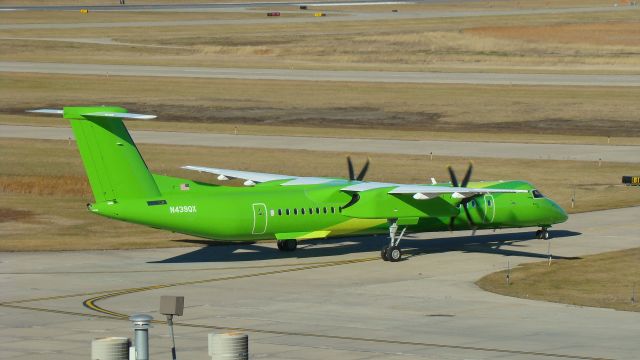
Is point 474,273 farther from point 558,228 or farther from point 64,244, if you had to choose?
point 64,244

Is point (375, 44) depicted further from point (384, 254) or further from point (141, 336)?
point (141, 336)

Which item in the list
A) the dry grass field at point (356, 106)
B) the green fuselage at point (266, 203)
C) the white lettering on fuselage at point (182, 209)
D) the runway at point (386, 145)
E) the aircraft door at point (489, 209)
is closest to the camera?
the green fuselage at point (266, 203)

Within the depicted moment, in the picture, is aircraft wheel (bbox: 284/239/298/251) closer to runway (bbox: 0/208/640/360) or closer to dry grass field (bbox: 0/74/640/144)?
runway (bbox: 0/208/640/360)

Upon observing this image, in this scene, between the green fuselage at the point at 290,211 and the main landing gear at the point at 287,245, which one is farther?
the main landing gear at the point at 287,245

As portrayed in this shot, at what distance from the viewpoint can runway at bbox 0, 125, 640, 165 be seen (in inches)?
3187

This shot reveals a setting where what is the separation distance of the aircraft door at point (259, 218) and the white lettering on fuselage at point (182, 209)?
257 cm

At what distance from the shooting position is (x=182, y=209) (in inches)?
1810

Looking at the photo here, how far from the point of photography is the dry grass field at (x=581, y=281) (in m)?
42.1

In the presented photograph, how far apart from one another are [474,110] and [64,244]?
55277 millimetres

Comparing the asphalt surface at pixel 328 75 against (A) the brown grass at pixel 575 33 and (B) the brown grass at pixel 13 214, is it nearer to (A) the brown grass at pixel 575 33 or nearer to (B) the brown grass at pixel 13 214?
(A) the brown grass at pixel 575 33

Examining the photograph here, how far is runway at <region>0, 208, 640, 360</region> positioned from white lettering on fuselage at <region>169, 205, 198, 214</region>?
8.02ft

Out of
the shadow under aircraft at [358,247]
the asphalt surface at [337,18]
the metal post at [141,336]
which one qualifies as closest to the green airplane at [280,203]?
the shadow under aircraft at [358,247]

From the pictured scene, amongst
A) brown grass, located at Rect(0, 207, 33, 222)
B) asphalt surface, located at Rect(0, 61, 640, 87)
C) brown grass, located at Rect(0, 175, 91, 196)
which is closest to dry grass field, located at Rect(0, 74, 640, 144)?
asphalt surface, located at Rect(0, 61, 640, 87)

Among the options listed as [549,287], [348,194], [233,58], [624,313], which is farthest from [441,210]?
[233,58]
